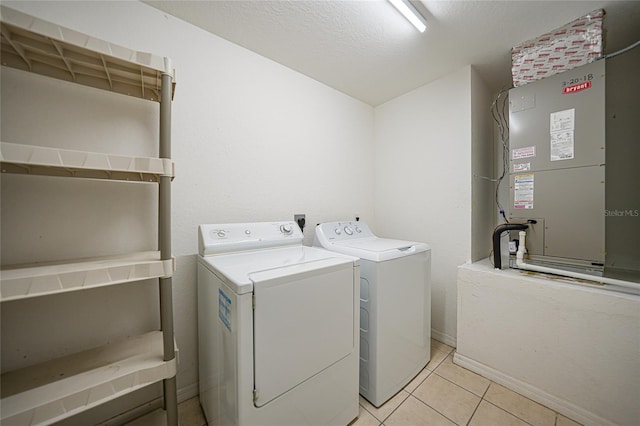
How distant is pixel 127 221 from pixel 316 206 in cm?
138

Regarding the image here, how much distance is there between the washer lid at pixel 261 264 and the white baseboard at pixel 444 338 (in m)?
1.53

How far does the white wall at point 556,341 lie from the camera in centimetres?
118

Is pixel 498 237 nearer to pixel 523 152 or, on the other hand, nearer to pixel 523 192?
pixel 523 192

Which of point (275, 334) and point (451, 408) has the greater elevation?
point (275, 334)

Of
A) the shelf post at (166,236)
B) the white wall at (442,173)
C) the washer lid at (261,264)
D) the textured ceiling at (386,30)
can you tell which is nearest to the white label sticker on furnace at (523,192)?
the white wall at (442,173)

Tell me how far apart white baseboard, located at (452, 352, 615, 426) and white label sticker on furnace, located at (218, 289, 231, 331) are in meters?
1.84

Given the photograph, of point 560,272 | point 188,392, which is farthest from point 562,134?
point 188,392

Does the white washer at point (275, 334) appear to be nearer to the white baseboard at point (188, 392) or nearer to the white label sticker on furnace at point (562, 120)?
the white baseboard at point (188, 392)

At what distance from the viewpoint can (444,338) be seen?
6.81 ft

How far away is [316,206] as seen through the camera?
84.3 inches

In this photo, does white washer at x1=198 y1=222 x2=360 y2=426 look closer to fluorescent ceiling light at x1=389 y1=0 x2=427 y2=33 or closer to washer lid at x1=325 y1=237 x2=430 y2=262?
washer lid at x1=325 y1=237 x2=430 y2=262

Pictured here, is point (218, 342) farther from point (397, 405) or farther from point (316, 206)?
point (316, 206)

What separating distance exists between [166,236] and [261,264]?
1.47ft

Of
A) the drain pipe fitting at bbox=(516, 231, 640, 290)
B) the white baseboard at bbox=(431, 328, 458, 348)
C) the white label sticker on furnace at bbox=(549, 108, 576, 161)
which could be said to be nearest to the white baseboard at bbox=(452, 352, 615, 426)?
the white baseboard at bbox=(431, 328, 458, 348)
